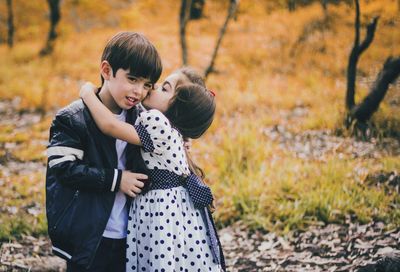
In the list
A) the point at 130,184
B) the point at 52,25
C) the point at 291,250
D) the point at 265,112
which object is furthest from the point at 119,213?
the point at 52,25

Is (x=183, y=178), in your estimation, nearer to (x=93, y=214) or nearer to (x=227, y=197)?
(x=93, y=214)

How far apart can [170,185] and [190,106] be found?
0.43 m

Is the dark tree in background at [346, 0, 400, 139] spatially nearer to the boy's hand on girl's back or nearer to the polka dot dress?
the polka dot dress

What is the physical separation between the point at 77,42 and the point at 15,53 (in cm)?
175

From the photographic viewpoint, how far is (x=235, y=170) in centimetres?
A: 494

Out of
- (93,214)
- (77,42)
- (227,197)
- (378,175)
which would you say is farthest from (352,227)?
(77,42)

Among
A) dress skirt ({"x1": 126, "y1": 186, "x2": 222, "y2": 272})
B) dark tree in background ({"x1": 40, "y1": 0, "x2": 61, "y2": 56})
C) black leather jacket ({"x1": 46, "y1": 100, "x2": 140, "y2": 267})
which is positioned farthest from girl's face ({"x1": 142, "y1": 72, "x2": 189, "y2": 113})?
dark tree in background ({"x1": 40, "y1": 0, "x2": 61, "y2": 56})

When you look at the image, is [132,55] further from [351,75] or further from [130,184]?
[351,75]

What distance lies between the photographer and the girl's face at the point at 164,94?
2.40 m

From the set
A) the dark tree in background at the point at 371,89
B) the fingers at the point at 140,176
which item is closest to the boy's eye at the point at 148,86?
the fingers at the point at 140,176

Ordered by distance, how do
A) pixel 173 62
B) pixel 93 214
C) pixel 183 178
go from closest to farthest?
pixel 93 214 < pixel 183 178 < pixel 173 62

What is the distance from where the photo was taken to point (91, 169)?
2158mm

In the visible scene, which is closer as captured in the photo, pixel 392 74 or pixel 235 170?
pixel 235 170

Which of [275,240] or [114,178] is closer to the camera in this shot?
[114,178]
